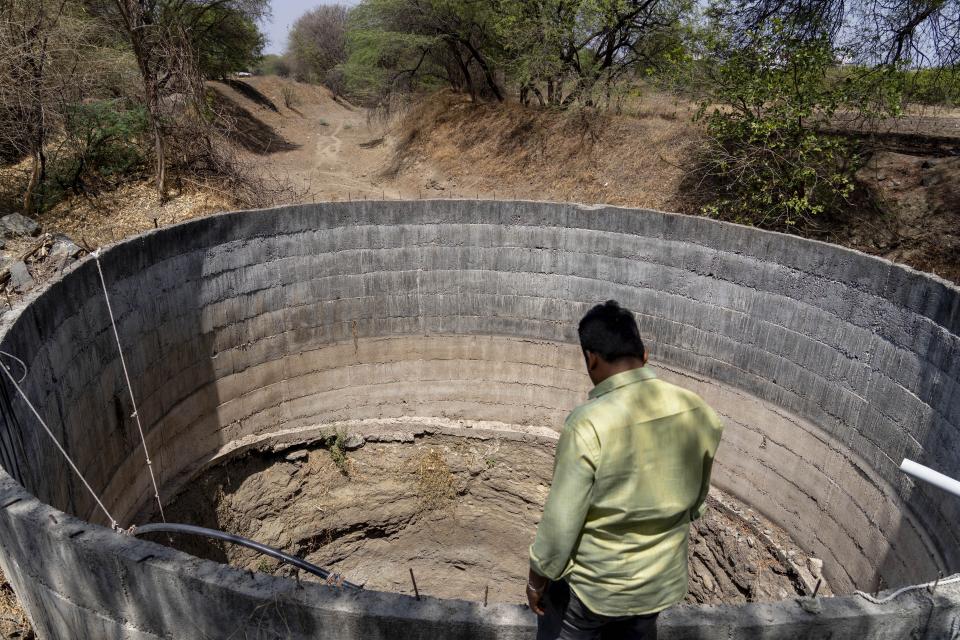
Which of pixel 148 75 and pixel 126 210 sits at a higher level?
pixel 148 75

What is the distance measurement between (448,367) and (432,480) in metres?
1.41

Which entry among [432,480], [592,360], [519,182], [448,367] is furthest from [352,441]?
[519,182]

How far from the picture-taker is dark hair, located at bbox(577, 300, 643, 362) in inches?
78.3

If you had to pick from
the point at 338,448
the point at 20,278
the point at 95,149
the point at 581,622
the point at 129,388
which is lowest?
the point at 338,448

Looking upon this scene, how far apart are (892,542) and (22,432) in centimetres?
658

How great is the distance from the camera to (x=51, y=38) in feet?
30.9

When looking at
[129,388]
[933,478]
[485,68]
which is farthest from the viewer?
[485,68]

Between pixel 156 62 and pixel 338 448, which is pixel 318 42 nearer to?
pixel 156 62

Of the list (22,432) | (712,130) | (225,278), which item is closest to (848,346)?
(712,130)

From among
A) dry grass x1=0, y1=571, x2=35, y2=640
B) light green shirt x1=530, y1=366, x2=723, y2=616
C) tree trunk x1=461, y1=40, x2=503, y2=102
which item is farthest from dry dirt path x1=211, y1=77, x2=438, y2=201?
light green shirt x1=530, y1=366, x2=723, y2=616

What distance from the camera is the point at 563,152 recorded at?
13820 millimetres

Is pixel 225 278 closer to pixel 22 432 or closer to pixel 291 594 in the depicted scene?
pixel 22 432

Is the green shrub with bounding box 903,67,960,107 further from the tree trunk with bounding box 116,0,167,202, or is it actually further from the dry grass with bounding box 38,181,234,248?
the tree trunk with bounding box 116,0,167,202

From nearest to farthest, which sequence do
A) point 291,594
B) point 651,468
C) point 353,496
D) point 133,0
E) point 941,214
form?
point 651,468 → point 291,594 → point 353,496 → point 941,214 → point 133,0
